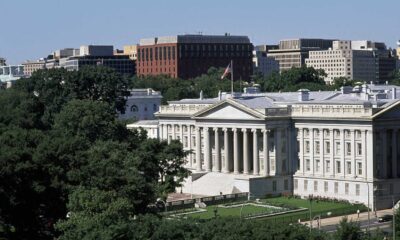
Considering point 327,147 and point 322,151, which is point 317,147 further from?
point 327,147

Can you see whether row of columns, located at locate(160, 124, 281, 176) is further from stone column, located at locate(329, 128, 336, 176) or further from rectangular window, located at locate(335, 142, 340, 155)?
rectangular window, located at locate(335, 142, 340, 155)

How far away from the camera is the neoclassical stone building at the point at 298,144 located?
117 meters

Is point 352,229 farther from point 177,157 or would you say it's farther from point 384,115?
point 384,115

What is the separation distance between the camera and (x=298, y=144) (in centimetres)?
12644

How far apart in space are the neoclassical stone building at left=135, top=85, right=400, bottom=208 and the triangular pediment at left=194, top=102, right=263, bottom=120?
119mm

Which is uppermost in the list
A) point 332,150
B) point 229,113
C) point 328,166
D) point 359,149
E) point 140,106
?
point 140,106

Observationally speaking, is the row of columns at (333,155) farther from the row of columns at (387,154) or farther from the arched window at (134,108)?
the arched window at (134,108)

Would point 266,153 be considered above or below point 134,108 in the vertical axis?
below

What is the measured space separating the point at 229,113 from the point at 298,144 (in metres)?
9.43

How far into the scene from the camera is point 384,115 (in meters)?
117

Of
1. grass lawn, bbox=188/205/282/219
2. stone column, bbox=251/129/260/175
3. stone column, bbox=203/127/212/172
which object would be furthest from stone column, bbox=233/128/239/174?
grass lawn, bbox=188/205/282/219

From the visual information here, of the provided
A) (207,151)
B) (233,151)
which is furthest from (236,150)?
(207,151)

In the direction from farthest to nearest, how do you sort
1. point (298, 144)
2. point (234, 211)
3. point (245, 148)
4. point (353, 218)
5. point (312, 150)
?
point (245, 148), point (298, 144), point (312, 150), point (234, 211), point (353, 218)

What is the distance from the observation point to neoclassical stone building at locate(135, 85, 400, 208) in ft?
385
